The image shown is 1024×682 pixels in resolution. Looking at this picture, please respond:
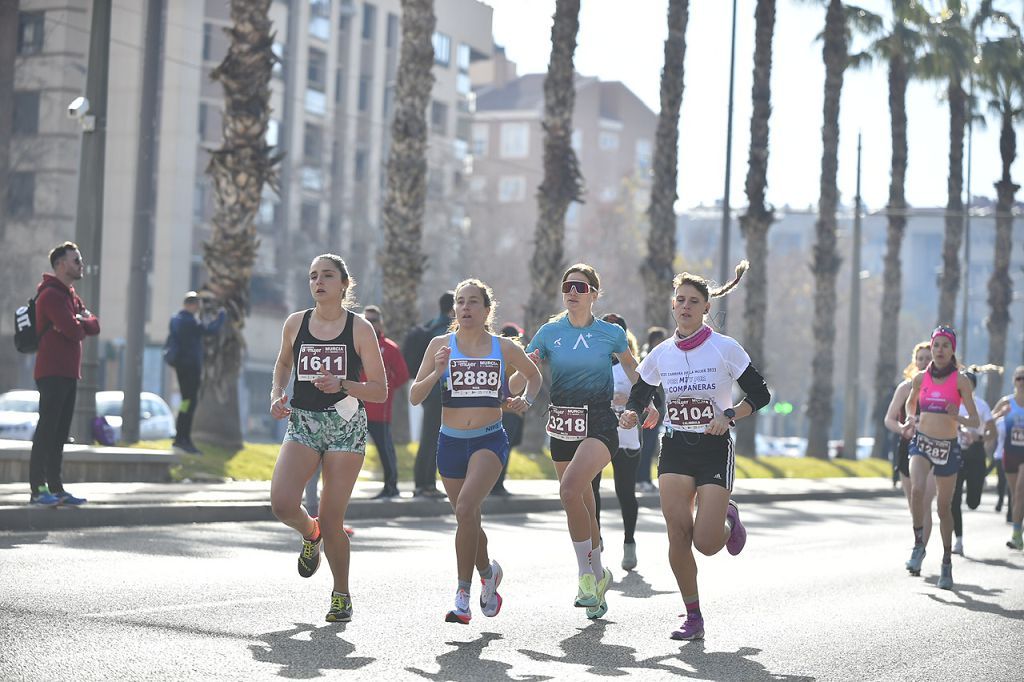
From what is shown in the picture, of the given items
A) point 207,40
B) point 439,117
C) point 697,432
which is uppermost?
point 439,117

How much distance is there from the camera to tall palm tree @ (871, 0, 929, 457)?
48.2m

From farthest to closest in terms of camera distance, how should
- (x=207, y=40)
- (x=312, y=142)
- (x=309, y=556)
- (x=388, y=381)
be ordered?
1. (x=312, y=142)
2. (x=207, y=40)
3. (x=388, y=381)
4. (x=309, y=556)

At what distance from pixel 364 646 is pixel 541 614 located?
197cm

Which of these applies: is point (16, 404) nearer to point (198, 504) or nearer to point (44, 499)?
point (198, 504)

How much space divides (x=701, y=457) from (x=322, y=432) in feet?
6.80

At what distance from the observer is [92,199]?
62.2 ft

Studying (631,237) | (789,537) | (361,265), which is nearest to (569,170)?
(789,537)

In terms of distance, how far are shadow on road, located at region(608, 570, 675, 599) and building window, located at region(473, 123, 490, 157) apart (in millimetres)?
105761

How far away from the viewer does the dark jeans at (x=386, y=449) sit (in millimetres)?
18188

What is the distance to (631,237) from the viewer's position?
3214 inches

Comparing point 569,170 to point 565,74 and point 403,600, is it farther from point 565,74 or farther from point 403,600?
point 403,600

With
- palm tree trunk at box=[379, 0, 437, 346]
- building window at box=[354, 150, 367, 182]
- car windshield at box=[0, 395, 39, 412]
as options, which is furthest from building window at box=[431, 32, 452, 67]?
palm tree trunk at box=[379, 0, 437, 346]

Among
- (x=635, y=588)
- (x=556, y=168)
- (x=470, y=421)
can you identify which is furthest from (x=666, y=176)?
(x=470, y=421)

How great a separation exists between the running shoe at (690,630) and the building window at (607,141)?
368 feet
